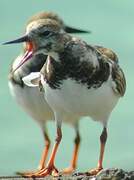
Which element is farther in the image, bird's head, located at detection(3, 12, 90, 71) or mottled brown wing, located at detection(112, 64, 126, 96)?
mottled brown wing, located at detection(112, 64, 126, 96)

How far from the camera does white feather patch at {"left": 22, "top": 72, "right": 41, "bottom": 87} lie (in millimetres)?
15887

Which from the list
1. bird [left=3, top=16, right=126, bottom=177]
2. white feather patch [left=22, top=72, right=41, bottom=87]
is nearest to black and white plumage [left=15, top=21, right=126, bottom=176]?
bird [left=3, top=16, right=126, bottom=177]

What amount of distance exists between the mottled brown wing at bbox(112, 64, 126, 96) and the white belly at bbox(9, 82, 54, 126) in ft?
4.88

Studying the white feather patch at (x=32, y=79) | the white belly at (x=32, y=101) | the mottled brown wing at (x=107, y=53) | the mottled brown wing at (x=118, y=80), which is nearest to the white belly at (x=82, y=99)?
the mottled brown wing at (x=118, y=80)

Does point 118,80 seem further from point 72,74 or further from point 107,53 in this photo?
point 72,74

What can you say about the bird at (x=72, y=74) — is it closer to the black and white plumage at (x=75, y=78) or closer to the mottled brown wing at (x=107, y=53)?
the black and white plumage at (x=75, y=78)

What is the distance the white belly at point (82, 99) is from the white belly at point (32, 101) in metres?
1.63

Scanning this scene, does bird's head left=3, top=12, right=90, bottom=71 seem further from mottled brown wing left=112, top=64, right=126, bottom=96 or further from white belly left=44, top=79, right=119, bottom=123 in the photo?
mottled brown wing left=112, top=64, right=126, bottom=96

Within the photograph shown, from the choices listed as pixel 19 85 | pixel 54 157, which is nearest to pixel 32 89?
pixel 19 85

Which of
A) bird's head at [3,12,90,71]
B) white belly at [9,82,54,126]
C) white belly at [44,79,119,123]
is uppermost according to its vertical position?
bird's head at [3,12,90,71]

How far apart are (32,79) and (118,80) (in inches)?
61.1

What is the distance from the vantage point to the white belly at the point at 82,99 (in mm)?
14375

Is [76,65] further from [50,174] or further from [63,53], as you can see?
[50,174]

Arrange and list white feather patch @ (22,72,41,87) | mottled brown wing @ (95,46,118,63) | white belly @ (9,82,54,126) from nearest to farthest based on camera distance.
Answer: mottled brown wing @ (95,46,118,63), white feather patch @ (22,72,41,87), white belly @ (9,82,54,126)
